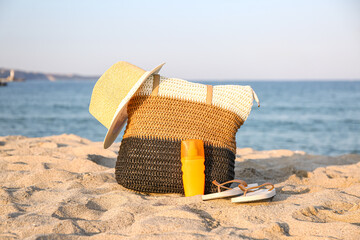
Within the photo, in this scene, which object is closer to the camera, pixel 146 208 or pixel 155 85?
pixel 146 208

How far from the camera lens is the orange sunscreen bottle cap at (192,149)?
101 inches

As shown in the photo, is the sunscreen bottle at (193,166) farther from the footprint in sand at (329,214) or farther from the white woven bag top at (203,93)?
the footprint in sand at (329,214)

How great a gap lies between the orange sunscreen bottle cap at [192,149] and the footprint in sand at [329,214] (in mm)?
746

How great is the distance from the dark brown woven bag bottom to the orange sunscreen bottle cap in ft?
0.22

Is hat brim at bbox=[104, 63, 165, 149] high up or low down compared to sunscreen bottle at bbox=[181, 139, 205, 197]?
up

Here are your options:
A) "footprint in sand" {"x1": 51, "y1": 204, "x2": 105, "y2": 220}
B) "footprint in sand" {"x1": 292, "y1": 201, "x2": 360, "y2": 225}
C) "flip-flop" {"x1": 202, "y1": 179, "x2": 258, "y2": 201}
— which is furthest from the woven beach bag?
"footprint in sand" {"x1": 292, "y1": 201, "x2": 360, "y2": 225}

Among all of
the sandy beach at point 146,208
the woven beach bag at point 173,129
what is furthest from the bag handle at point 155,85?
the sandy beach at point 146,208

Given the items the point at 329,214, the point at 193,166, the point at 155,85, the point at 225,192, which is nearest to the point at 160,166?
the point at 193,166

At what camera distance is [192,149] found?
2.56 m

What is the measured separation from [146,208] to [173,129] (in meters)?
0.62

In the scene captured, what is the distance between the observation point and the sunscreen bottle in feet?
8.42

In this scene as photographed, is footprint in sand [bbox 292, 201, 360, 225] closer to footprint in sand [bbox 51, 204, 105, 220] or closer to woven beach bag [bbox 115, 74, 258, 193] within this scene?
woven beach bag [bbox 115, 74, 258, 193]

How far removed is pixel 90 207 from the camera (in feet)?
7.82

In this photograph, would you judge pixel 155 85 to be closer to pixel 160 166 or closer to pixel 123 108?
pixel 123 108
